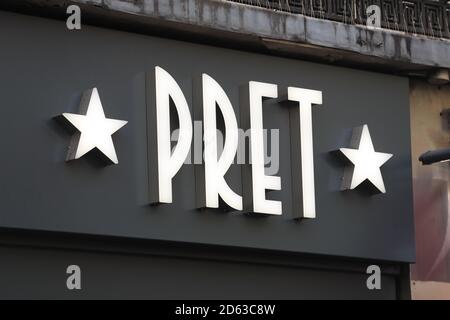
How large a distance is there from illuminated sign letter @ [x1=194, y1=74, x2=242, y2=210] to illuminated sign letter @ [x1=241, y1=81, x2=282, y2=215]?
0.16m

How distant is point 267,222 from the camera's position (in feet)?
48.0

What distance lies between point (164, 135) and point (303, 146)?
5.64ft

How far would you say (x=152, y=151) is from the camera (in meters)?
13.9

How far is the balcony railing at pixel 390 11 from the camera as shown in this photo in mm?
15391

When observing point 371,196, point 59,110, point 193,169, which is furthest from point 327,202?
point 59,110

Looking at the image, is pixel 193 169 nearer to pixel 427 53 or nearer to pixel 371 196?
pixel 371 196

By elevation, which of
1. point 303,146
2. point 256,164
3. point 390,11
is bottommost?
point 256,164

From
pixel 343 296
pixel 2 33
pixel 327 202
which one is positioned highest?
pixel 2 33

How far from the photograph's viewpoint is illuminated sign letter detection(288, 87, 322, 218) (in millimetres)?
14773

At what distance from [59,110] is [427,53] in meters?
4.66

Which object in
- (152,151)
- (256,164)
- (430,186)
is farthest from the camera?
(430,186)

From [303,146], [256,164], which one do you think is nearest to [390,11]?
[303,146]

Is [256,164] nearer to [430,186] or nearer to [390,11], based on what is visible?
[430,186]

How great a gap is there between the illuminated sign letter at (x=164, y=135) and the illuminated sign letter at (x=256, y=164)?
2.39 feet
